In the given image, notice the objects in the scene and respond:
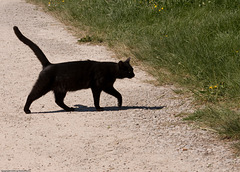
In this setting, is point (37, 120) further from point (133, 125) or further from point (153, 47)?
point (153, 47)

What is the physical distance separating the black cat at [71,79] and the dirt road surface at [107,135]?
252 mm

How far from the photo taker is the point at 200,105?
5.88 metres

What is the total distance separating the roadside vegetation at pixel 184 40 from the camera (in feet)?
19.2

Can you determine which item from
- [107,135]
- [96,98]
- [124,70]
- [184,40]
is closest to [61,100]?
[96,98]

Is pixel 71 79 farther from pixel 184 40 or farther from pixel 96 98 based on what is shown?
pixel 184 40

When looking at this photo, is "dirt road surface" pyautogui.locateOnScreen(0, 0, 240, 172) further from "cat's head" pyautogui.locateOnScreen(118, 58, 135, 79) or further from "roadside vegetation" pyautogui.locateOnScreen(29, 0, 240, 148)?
"cat's head" pyautogui.locateOnScreen(118, 58, 135, 79)

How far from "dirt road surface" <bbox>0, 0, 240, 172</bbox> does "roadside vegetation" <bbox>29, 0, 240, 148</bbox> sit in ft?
1.03

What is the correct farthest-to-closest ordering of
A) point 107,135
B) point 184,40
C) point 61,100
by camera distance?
point 184,40 → point 61,100 → point 107,135

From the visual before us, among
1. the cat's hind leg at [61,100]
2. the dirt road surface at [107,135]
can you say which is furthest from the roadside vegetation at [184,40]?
the cat's hind leg at [61,100]

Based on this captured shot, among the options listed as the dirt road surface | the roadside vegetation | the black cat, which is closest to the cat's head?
the black cat

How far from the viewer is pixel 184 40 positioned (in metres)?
7.81

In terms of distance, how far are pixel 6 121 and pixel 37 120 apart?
42cm

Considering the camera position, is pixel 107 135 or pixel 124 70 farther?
pixel 124 70

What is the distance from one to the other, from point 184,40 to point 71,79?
2750mm
